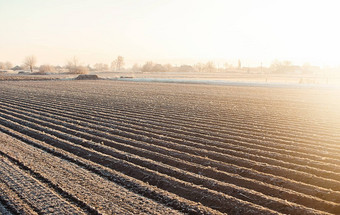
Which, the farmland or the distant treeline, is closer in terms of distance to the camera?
the farmland

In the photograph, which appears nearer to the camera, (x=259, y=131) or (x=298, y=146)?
(x=298, y=146)

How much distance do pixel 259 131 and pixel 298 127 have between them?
185 centimetres

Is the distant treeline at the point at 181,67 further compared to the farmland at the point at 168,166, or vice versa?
the distant treeline at the point at 181,67

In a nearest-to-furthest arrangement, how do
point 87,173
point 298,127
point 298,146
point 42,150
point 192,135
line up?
point 87,173
point 42,150
point 298,146
point 192,135
point 298,127

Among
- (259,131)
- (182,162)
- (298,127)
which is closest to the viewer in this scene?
(182,162)

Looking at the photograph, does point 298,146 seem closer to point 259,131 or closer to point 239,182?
point 259,131

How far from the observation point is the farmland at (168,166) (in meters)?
5.02

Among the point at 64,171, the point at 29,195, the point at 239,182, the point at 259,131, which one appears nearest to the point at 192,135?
the point at 259,131

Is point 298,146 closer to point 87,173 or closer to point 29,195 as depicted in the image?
point 87,173

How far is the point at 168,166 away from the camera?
6.66 meters

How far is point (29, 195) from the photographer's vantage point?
17.2 ft

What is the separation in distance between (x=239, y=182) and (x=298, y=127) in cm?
616

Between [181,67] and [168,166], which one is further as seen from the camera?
[181,67]

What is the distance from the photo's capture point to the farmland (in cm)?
502
